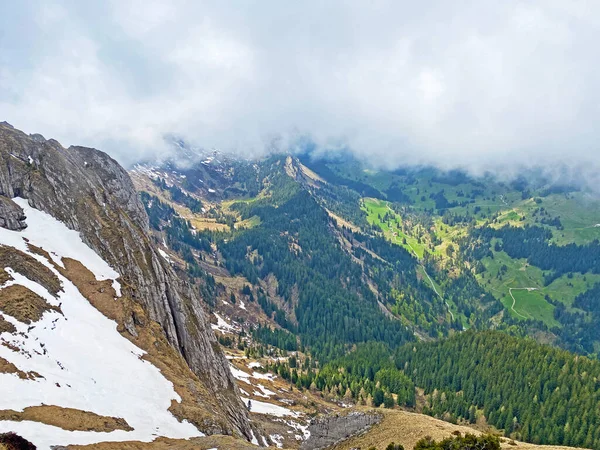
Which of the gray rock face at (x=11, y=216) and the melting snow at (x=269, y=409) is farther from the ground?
the gray rock face at (x=11, y=216)

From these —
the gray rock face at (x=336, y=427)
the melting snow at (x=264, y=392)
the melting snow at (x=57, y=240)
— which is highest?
the melting snow at (x=57, y=240)

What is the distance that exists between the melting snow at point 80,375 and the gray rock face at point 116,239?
12.3 meters

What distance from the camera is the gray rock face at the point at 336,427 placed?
56037 millimetres

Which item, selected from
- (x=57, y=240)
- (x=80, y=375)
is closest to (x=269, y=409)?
(x=57, y=240)

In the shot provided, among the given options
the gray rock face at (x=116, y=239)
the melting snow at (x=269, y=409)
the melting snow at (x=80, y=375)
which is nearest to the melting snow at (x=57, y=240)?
the gray rock face at (x=116, y=239)

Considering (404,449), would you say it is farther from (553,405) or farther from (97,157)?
(553,405)

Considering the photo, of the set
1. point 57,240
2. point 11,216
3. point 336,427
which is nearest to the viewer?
point 336,427

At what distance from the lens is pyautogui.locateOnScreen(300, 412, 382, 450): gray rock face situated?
56.0 m

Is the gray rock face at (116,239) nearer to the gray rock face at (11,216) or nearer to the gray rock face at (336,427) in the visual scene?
the gray rock face at (11,216)

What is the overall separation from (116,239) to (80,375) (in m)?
39.4

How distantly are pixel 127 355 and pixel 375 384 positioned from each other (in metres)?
149

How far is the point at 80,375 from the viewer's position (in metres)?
51.5

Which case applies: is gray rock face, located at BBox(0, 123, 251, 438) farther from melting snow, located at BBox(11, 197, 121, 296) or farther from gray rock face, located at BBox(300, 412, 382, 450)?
gray rock face, located at BBox(300, 412, 382, 450)

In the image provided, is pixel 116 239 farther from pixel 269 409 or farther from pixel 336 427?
pixel 269 409
